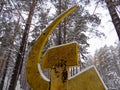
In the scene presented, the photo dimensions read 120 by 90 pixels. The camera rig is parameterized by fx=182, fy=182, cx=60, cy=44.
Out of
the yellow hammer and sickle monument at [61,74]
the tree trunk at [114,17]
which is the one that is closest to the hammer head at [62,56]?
the yellow hammer and sickle monument at [61,74]

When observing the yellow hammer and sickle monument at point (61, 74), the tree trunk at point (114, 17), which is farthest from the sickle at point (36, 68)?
the tree trunk at point (114, 17)

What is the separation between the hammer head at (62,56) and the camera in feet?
4.51

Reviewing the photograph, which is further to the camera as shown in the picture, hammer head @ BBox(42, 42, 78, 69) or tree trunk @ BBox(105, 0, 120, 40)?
tree trunk @ BBox(105, 0, 120, 40)

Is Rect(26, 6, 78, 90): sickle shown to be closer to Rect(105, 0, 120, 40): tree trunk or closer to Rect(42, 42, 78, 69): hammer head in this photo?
Rect(42, 42, 78, 69): hammer head

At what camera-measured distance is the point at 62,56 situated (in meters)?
1.40

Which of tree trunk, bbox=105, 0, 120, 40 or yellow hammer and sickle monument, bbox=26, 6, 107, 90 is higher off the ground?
tree trunk, bbox=105, 0, 120, 40

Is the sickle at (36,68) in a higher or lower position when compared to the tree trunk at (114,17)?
lower

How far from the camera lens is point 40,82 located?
4.60ft

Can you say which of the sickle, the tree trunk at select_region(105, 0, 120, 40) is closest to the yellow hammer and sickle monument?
the sickle

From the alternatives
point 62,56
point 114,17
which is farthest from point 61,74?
point 114,17

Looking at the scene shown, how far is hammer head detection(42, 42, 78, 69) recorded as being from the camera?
137 cm

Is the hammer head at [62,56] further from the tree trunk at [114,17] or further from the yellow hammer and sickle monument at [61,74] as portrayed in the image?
the tree trunk at [114,17]

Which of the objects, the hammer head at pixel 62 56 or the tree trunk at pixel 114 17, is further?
the tree trunk at pixel 114 17

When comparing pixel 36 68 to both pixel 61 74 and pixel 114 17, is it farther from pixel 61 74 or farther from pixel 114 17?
pixel 114 17
